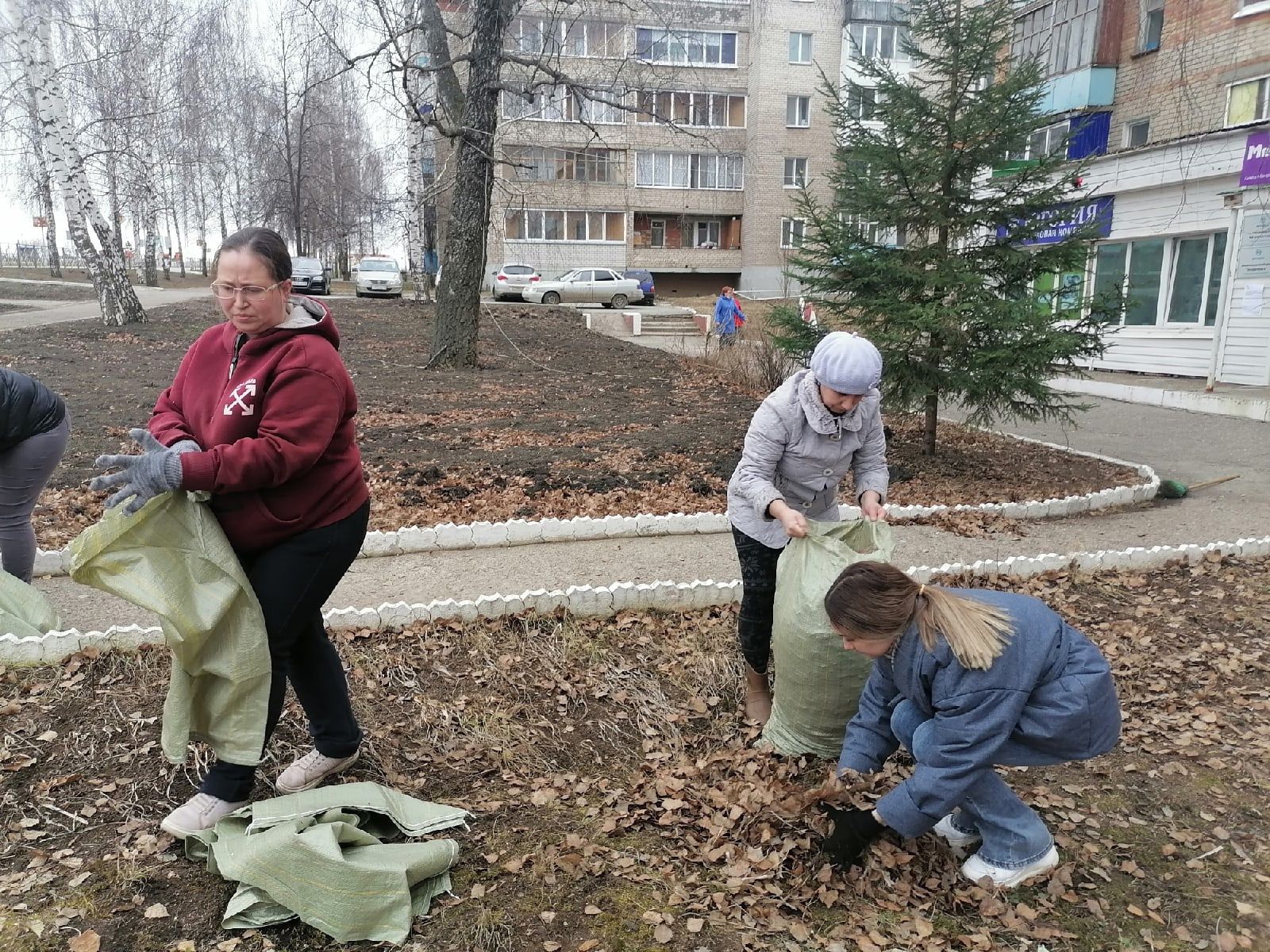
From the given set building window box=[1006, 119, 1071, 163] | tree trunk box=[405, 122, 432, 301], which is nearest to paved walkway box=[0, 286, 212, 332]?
tree trunk box=[405, 122, 432, 301]

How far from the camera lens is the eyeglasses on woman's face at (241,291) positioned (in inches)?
95.0

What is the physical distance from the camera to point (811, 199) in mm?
8203

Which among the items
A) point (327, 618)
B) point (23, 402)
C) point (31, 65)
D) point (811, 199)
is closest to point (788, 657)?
point (327, 618)

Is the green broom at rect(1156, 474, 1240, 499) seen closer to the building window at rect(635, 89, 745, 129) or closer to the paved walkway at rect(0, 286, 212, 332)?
the paved walkway at rect(0, 286, 212, 332)

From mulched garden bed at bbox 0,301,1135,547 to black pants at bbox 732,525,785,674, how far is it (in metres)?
2.84

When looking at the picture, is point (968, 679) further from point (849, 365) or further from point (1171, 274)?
point (1171, 274)

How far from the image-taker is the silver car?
32.0 m

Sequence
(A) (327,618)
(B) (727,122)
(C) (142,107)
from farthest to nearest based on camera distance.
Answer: (B) (727,122) < (C) (142,107) < (A) (327,618)

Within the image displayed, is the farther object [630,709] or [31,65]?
[31,65]

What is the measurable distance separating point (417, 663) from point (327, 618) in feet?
2.00

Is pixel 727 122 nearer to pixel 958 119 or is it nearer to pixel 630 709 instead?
pixel 958 119

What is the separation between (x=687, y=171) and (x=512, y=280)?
1292 centimetres

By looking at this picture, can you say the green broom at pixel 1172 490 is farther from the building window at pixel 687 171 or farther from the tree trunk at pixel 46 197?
the building window at pixel 687 171

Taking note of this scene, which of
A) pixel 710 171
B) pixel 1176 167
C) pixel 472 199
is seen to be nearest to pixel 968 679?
pixel 472 199
